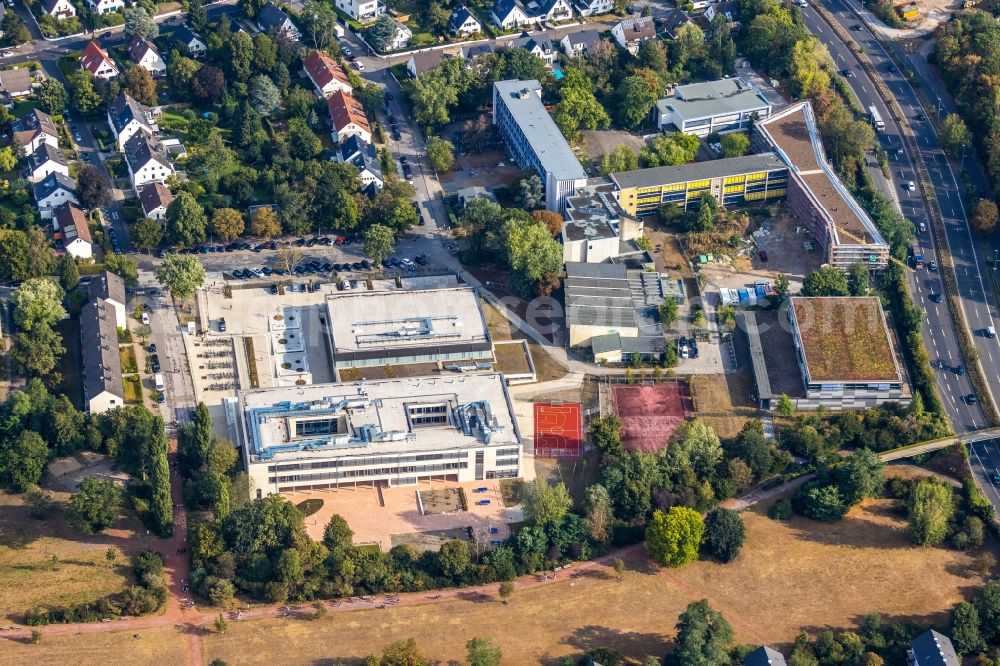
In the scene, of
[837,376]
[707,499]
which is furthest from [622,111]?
[707,499]

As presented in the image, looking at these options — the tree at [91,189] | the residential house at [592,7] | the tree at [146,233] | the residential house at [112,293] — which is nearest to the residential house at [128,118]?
the tree at [91,189]

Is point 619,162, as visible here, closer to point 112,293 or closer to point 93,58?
point 112,293

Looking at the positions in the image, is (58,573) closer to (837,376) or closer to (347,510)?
(347,510)

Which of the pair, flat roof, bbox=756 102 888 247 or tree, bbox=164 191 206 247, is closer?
tree, bbox=164 191 206 247

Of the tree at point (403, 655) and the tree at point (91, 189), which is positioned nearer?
the tree at point (403, 655)

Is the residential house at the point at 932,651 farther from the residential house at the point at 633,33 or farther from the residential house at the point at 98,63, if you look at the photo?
the residential house at the point at 98,63

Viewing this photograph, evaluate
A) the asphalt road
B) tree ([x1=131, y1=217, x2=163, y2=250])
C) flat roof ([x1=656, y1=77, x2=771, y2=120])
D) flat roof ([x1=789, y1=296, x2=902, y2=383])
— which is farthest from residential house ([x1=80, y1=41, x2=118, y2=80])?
the asphalt road

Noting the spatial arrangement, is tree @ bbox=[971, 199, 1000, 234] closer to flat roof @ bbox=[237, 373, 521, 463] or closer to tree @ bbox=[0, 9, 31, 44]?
flat roof @ bbox=[237, 373, 521, 463]
